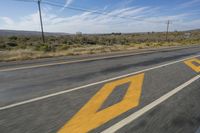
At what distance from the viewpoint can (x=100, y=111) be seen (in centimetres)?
409

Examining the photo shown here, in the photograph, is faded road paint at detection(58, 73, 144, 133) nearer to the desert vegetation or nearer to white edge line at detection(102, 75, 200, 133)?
white edge line at detection(102, 75, 200, 133)

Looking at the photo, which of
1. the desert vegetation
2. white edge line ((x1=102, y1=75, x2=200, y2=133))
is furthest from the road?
the desert vegetation

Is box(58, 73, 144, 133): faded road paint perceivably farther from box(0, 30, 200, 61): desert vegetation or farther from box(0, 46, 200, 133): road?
box(0, 30, 200, 61): desert vegetation

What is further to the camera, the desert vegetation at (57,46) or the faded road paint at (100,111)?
the desert vegetation at (57,46)

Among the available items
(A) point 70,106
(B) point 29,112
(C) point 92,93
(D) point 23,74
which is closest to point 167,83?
(C) point 92,93

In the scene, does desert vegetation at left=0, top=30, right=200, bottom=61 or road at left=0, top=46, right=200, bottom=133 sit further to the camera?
desert vegetation at left=0, top=30, right=200, bottom=61

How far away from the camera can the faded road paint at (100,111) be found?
11.1ft

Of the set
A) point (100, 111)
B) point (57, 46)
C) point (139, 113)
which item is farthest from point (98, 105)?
point (57, 46)

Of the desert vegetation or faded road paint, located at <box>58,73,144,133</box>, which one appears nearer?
faded road paint, located at <box>58,73,144,133</box>

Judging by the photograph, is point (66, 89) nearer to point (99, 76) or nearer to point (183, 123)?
point (99, 76)

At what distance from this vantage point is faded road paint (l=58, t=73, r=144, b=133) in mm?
3390

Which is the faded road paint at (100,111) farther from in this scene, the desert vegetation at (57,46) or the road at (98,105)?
the desert vegetation at (57,46)

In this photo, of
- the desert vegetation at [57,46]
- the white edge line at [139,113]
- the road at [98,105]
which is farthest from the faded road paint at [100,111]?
the desert vegetation at [57,46]

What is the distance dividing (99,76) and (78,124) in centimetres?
417
